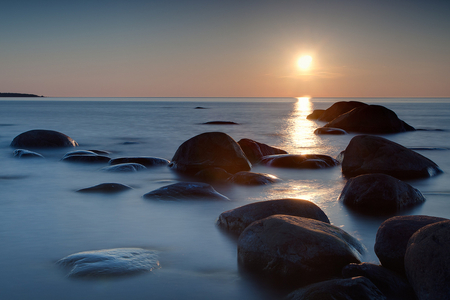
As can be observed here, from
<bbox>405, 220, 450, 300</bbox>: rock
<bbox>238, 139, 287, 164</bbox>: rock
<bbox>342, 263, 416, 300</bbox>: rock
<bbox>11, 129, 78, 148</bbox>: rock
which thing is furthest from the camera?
<bbox>11, 129, 78, 148</bbox>: rock

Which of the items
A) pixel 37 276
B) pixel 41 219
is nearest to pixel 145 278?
pixel 37 276

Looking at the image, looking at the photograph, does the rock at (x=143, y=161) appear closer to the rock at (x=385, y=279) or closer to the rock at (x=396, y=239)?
the rock at (x=396, y=239)

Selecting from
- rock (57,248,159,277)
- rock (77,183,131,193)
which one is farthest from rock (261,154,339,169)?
rock (57,248,159,277)

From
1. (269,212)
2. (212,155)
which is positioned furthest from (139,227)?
(212,155)

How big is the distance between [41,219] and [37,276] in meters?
1.84

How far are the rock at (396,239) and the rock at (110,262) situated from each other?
1970 millimetres

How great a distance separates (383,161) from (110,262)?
19.2 ft

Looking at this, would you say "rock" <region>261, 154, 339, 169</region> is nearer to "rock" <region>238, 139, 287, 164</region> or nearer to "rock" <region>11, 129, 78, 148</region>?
"rock" <region>238, 139, 287, 164</region>

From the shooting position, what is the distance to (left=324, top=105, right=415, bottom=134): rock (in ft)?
65.7

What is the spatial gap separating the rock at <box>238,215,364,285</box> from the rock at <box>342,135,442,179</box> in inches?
175

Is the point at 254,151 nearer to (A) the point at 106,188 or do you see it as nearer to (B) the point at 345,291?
(A) the point at 106,188

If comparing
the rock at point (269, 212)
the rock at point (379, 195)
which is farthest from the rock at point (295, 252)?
the rock at point (379, 195)

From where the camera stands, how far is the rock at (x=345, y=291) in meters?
2.67

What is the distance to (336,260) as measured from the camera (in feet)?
10.5
